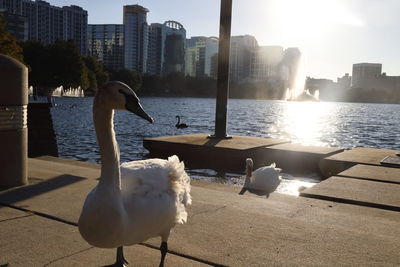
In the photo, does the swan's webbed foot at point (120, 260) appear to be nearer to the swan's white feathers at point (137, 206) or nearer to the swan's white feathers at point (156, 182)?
the swan's white feathers at point (137, 206)

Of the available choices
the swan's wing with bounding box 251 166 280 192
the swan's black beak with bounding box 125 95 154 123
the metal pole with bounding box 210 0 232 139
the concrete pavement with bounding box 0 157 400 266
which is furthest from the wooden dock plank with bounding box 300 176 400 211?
the metal pole with bounding box 210 0 232 139

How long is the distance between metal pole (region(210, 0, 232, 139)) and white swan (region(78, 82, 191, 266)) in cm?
1292

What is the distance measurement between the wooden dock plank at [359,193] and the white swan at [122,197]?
4625 millimetres

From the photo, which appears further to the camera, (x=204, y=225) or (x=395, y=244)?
(x=204, y=225)

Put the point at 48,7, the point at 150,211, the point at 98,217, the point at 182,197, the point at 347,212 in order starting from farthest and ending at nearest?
the point at 48,7 < the point at 347,212 < the point at 182,197 < the point at 150,211 < the point at 98,217

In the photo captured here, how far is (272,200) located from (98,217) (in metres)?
4.48

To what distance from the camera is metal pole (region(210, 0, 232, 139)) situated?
55.6ft

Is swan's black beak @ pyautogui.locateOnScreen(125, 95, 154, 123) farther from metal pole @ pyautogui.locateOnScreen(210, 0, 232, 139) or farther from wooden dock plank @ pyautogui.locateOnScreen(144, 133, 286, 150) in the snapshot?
metal pole @ pyautogui.locateOnScreen(210, 0, 232, 139)

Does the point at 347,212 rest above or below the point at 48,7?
below

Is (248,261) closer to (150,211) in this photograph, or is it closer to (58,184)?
(150,211)

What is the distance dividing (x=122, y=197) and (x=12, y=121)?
4.08m

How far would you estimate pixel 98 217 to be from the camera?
3.65 metres

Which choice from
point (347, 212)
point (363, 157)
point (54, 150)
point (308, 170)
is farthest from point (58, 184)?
point (363, 157)

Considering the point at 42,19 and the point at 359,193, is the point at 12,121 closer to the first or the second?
the point at 359,193
